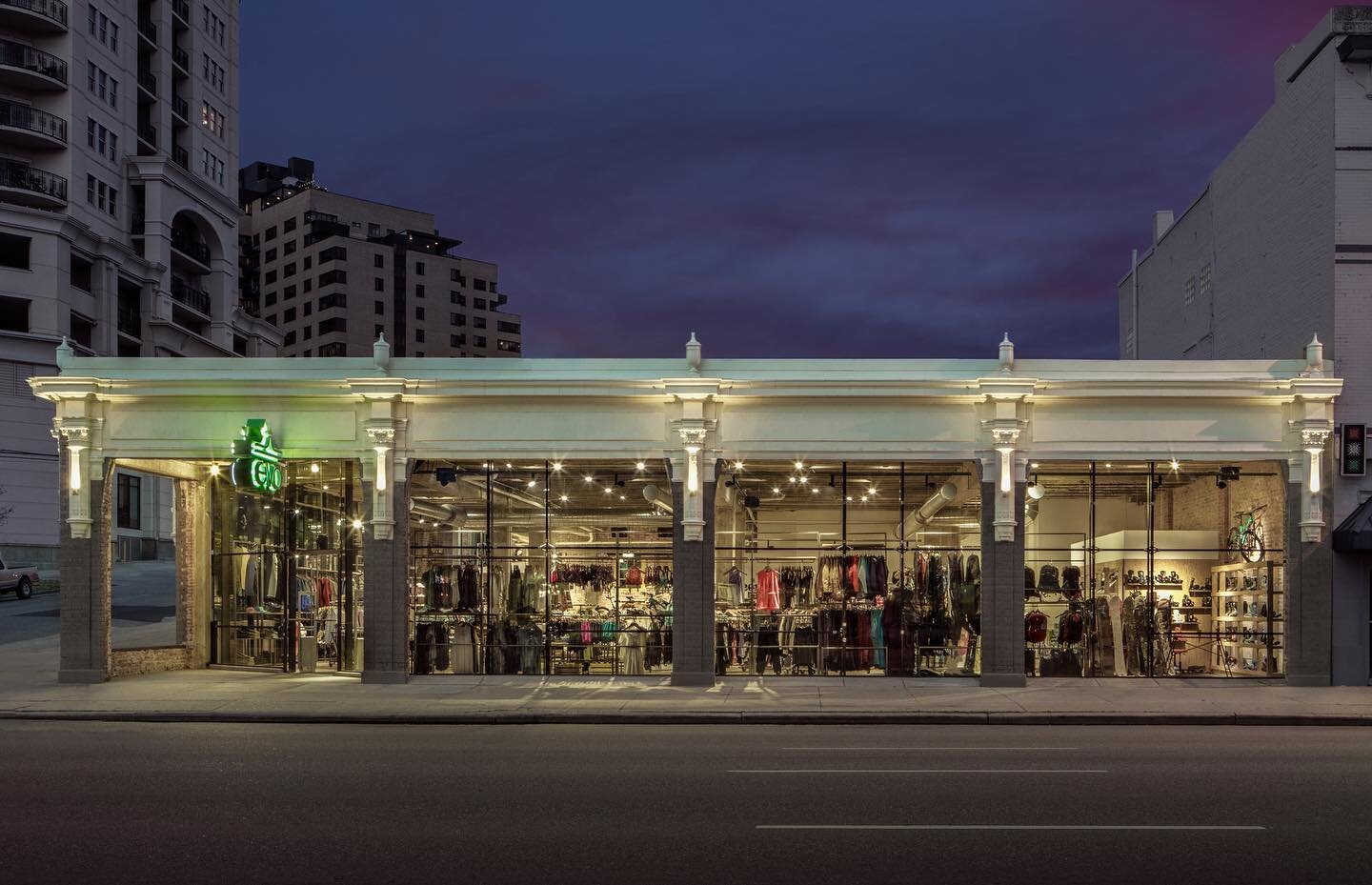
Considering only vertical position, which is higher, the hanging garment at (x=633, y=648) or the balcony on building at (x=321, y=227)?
the balcony on building at (x=321, y=227)

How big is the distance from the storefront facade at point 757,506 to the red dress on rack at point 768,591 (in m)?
0.04

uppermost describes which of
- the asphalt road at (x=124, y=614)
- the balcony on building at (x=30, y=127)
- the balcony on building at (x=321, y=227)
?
the balcony on building at (x=321, y=227)

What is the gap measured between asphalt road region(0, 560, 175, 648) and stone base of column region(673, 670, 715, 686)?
10.9 meters

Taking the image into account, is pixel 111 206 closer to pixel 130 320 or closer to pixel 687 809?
pixel 130 320

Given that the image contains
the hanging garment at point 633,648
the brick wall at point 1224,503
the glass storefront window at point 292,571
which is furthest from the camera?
the glass storefront window at point 292,571

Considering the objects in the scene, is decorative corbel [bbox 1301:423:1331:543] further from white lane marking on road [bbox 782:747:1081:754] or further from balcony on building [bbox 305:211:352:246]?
balcony on building [bbox 305:211:352:246]

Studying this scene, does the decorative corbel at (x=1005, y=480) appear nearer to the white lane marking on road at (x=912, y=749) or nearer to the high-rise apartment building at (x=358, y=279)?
the white lane marking on road at (x=912, y=749)

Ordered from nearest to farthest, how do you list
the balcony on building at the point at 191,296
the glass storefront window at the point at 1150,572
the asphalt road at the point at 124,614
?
the glass storefront window at the point at 1150,572 → the asphalt road at the point at 124,614 → the balcony on building at the point at 191,296

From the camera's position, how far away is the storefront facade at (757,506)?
23938mm

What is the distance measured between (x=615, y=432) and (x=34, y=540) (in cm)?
4528

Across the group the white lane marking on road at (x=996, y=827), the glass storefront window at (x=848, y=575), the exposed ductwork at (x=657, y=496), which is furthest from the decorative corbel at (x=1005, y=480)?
the white lane marking on road at (x=996, y=827)

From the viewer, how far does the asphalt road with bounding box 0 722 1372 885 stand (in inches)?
362

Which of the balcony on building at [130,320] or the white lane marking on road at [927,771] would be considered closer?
the white lane marking on road at [927,771]

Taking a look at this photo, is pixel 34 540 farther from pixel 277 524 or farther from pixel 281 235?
pixel 281 235
